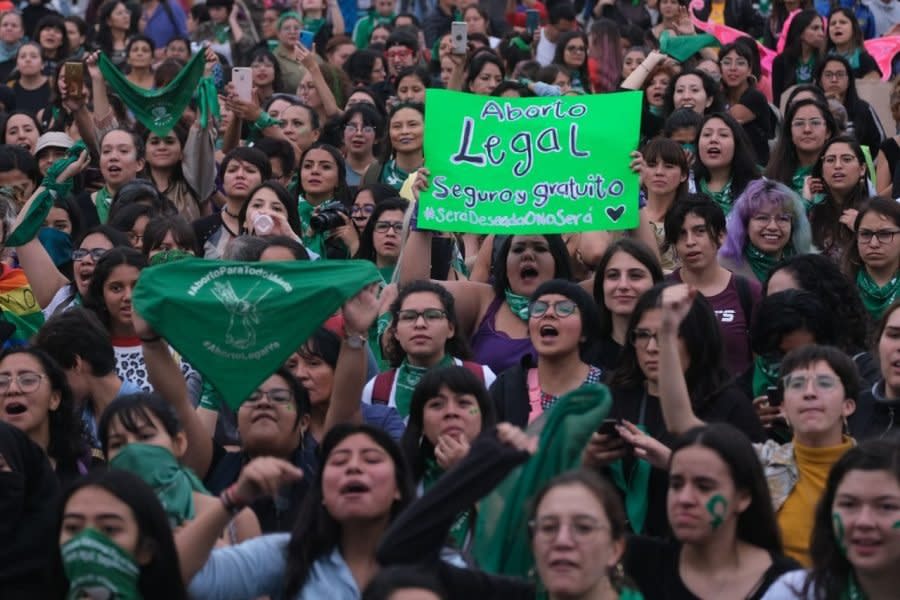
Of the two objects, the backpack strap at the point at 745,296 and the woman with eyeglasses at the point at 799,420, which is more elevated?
the backpack strap at the point at 745,296

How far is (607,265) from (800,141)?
3587 mm

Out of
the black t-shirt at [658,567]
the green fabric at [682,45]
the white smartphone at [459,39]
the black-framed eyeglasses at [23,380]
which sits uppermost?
the green fabric at [682,45]

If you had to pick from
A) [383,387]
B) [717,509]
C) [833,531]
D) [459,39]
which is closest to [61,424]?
[383,387]

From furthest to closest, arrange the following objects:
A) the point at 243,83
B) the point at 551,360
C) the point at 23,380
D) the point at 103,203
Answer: the point at 243,83, the point at 103,203, the point at 551,360, the point at 23,380

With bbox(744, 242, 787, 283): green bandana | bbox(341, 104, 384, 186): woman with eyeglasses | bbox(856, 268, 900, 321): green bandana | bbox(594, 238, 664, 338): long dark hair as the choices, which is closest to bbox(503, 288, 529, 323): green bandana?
bbox(594, 238, 664, 338): long dark hair

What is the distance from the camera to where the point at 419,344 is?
27.2 ft

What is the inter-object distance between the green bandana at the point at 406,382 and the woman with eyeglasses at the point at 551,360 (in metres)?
0.33

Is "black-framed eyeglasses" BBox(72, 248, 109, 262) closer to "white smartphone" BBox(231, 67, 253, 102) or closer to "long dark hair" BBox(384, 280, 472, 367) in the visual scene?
"long dark hair" BBox(384, 280, 472, 367)

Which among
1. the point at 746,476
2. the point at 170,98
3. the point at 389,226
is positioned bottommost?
the point at 746,476

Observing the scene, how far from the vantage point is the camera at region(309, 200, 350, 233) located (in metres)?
10.8

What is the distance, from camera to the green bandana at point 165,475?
6.50 metres

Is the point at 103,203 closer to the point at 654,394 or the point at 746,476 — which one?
the point at 654,394

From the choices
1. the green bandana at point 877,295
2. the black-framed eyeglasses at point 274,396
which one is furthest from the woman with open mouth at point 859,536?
the green bandana at point 877,295

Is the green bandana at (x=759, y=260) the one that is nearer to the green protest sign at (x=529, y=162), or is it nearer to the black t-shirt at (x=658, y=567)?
the green protest sign at (x=529, y=162)
